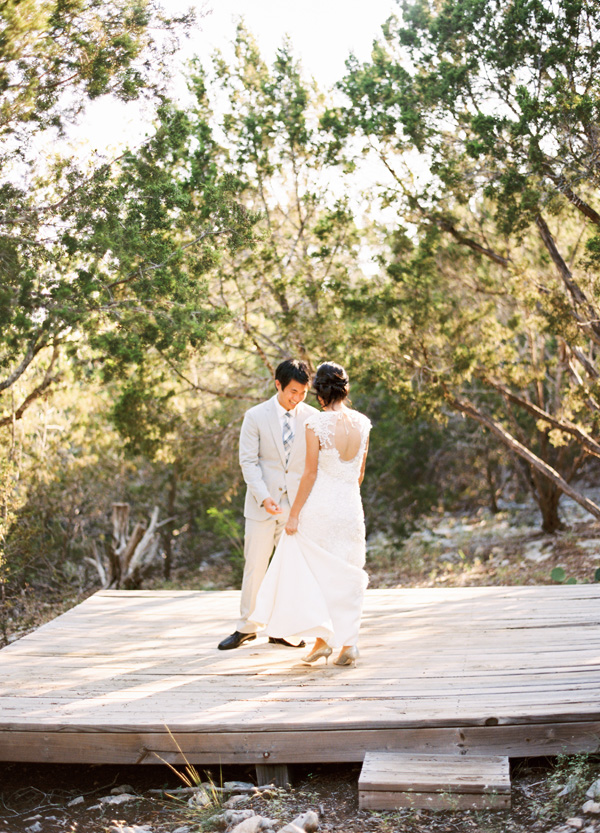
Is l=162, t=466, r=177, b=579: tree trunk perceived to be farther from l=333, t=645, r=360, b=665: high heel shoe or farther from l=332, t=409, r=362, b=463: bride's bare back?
l=332, t=409, r=362, b=463: bride's bare back

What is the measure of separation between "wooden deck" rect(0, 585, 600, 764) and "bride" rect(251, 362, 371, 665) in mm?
360

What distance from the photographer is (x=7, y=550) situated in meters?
8.71

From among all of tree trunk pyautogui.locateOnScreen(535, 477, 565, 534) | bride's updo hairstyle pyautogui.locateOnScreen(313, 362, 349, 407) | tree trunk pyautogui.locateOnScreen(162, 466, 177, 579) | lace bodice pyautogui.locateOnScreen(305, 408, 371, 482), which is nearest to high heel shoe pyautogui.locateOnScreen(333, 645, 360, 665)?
lace bodice pyautogui.locateOnScreen(305, 408, 371, 482)

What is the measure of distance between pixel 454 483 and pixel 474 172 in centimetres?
758

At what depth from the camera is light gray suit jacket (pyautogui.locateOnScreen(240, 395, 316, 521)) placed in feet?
18.8

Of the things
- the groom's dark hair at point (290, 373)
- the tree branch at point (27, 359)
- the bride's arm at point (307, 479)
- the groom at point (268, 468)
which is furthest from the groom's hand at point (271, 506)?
the tree branch at point (27, 359)

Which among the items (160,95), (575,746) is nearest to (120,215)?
(160,95)

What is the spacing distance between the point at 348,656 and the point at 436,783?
4.58ft

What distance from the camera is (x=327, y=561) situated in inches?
208

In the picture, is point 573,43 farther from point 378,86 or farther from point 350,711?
point 350,711

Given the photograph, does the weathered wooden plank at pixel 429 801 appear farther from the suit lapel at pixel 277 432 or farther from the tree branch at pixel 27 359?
the tree branch at pixel 27 359

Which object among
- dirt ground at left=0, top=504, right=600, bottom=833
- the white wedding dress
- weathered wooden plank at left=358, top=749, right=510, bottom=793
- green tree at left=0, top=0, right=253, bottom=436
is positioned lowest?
dirt ground at left=0, top=504, right=600, bottom=833

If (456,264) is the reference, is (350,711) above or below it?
below

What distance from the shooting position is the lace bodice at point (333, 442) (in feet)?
17.0
